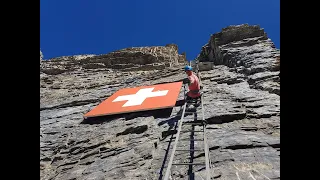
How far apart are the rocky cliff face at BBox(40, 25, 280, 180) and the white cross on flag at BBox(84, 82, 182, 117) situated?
0.53 metres

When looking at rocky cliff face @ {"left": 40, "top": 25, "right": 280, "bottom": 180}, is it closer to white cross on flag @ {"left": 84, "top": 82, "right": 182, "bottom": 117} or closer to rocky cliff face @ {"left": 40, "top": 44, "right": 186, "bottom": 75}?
white cross on flag @ {"left": 84, "top": 82, "right": 182, "bottom": 117}

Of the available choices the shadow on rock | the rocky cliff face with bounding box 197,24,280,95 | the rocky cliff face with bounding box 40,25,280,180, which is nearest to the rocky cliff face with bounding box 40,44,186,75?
the rocky cliff face with bounding box 197,24,280,95

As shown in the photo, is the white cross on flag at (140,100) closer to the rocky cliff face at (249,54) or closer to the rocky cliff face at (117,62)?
the rocky cliff face at (249,54)

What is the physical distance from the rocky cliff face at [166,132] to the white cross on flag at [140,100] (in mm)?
529

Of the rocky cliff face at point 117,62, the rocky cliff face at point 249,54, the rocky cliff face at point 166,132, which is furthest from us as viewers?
the rocky cliff face at point 117,62

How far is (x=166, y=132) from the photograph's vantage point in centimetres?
1048

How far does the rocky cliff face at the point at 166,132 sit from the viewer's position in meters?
7.84

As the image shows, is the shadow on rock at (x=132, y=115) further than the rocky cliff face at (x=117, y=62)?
No

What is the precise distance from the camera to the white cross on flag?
13.3 meters

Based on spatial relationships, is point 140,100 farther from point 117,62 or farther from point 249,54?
point 117,62

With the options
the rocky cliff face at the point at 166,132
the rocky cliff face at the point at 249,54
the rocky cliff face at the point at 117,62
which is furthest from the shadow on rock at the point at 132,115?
the rocky cliff face at the point at 117,62
